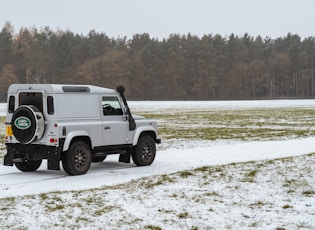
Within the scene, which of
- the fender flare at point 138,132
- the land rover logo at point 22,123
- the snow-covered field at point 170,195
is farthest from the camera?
the fender flare at point 138,132

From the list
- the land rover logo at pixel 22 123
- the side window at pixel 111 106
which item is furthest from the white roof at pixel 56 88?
the land rover logo at pixel 22 123

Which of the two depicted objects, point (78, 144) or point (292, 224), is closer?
point (292, 224)

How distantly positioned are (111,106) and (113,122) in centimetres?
42

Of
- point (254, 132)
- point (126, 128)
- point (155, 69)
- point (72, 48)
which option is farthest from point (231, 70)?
point (126, 128)

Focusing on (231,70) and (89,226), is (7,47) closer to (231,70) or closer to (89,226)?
(231,70)

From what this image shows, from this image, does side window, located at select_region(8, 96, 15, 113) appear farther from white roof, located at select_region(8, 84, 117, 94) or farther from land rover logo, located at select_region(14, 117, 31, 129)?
land rover logo, located at select_region(14, 117, 31, 129)

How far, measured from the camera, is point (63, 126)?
40.5 feet

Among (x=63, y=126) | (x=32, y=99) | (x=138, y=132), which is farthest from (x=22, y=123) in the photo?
(x=138, y=132)

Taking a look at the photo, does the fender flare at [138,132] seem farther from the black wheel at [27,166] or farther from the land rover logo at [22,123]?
the land rover logo at [22,123]

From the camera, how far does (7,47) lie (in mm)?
123812

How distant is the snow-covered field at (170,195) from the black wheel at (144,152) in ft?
0.90

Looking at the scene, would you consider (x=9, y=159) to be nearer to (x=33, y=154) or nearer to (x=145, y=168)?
(x=33, y=154)

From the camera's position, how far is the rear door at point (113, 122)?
533 inches

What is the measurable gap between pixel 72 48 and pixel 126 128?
411 feet
